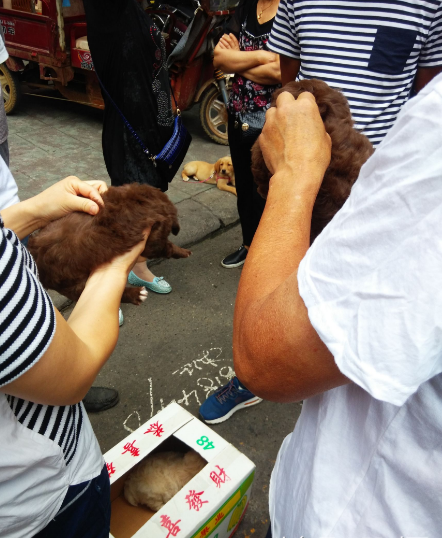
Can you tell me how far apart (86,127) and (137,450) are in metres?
5.70

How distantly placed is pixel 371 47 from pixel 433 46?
0.86 feet

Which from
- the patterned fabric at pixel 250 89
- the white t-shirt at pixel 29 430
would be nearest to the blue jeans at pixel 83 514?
the white t-shirt at pixel 29 430

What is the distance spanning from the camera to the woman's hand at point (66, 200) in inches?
53.5

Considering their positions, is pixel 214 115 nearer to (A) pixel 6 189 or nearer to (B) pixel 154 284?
(B) pixel 154 284

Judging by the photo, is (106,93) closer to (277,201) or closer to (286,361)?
(277,201)

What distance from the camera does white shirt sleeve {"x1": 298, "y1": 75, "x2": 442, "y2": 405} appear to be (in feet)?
1.62

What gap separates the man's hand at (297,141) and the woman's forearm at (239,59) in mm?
1610

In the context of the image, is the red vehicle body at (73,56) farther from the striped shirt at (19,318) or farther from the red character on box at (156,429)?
the striped shirt at (19,318)

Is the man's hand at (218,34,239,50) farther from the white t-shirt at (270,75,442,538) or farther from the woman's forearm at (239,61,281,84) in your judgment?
the white t-shirt at (270,75,442,538)

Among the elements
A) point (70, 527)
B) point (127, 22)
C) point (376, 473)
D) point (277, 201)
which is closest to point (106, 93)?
point (127, 22)

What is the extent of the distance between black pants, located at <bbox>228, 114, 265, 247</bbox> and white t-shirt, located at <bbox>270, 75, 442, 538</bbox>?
2.22m

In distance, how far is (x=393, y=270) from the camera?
0.52 metres

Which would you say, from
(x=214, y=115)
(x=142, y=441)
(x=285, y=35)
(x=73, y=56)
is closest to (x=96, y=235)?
(x=142, y=441)

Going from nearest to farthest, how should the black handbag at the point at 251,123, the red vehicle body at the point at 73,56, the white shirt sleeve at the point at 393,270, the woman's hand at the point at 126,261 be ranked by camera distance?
the white shirt sleeve at the point at 393,270
the woman's hand at the point at 126,261
the black handbag at the point at 251,123
the red vehicle body at the point at 73,56
